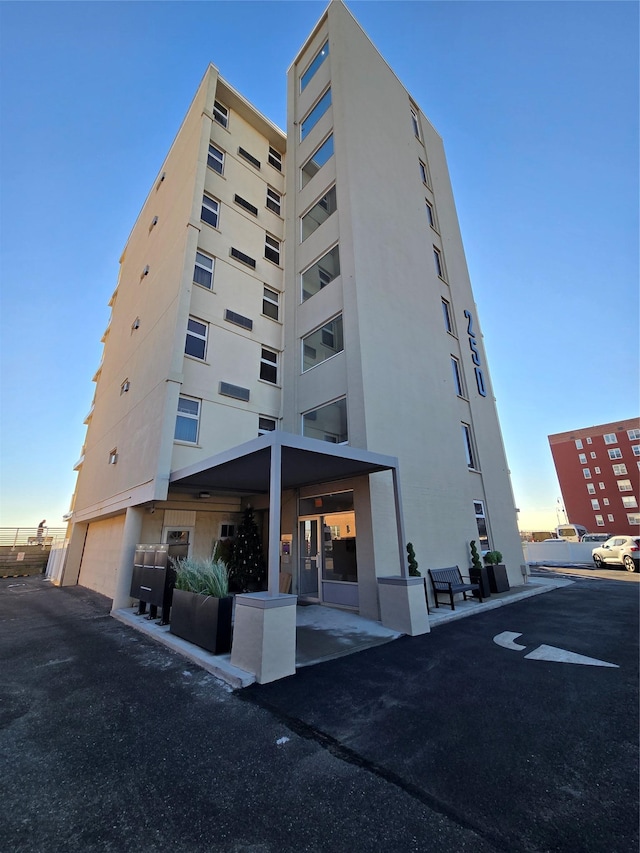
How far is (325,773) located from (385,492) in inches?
254

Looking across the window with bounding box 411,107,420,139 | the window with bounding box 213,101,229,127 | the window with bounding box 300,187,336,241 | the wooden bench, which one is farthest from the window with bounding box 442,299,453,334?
the window with bounding box 213,101,229,127

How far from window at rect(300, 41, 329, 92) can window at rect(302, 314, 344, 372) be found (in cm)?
1328

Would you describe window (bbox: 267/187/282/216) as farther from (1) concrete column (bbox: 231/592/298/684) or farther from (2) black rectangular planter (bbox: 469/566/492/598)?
(2) black rectangular planter (bbox: 469/566/492/598)

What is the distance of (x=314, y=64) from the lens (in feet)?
51.6

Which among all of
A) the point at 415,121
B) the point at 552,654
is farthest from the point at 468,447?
the point at 415,121

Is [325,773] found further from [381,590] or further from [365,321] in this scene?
[365,321]

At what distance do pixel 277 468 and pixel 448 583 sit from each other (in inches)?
252

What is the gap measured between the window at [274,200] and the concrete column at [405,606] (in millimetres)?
16776

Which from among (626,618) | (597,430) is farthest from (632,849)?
(597,430)

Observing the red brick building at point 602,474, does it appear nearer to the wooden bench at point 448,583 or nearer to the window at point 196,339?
the wooden bench at point 448,583

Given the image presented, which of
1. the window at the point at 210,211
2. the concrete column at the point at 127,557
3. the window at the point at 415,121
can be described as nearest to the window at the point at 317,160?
the window at the point at 210,211

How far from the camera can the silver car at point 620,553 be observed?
18.5 meters

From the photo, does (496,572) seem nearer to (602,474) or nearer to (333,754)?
(333,754)

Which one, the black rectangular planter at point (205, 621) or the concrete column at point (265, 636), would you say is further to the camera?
the black rectangular planter at point (205, 621)
